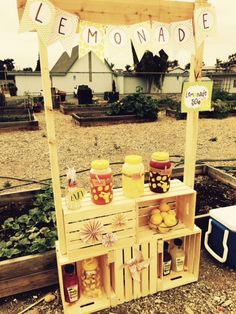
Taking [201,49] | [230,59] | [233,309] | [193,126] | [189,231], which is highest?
[230,59]

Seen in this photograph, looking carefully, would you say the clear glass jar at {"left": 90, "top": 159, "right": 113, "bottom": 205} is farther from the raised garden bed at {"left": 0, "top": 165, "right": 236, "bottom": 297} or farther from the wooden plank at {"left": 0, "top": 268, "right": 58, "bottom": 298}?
the wooden plank at {"left": 0, "top": 268, "right": 58, "bottom": 298}

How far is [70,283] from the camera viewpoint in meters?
2.24

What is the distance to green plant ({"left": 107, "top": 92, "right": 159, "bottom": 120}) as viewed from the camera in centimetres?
1155

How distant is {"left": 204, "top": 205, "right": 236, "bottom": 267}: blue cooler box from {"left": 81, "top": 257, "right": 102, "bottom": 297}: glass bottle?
1.29m

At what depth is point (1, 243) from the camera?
2660 mm

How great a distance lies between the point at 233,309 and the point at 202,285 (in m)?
0.34

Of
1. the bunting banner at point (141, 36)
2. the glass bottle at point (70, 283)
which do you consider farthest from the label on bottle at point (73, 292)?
the bunting banner at point (141, 36)

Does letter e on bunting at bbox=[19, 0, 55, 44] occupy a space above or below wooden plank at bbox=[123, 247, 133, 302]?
above

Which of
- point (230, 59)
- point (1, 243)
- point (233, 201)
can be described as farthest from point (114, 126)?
point (230, 59)

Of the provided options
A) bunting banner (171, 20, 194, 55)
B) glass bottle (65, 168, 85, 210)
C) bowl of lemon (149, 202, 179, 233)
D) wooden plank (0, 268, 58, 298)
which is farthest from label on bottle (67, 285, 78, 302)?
bunting banner (171, 20, 194, 55)

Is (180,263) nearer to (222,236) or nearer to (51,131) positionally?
(222,236)

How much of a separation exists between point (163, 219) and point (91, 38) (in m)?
1.68

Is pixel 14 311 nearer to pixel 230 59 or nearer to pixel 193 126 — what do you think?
pixel 193 126

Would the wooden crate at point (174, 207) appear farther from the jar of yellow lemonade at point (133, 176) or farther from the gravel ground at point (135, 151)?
the gravel ground at point (135, 151)
